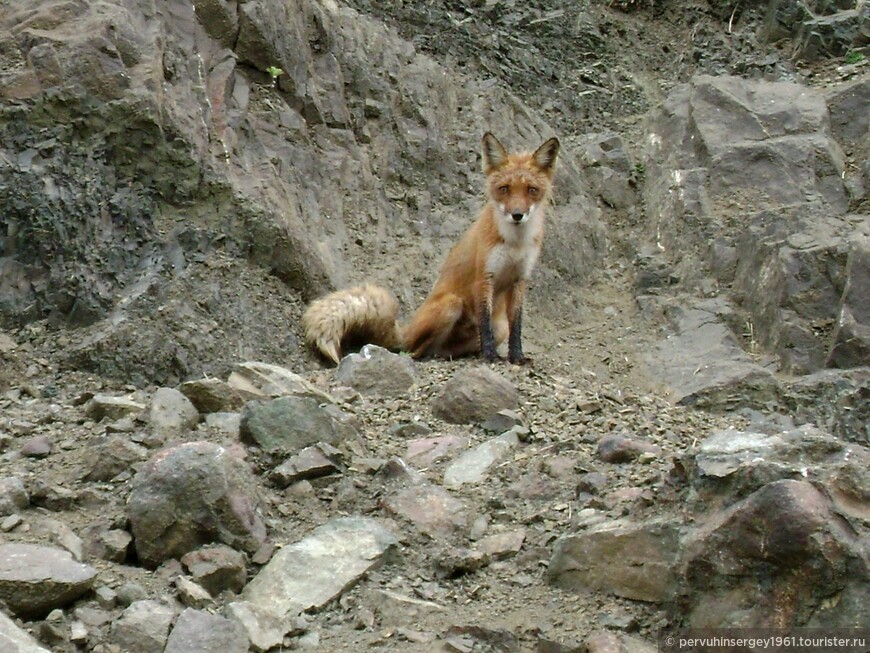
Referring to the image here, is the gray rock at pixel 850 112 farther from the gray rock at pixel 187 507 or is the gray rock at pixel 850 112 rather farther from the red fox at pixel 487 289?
the gray rock at pixel 187 507

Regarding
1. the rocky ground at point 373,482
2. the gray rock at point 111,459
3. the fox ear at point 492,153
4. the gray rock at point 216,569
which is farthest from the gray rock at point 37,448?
the fox ear at point 492,153

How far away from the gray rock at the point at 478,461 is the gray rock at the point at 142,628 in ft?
5.76

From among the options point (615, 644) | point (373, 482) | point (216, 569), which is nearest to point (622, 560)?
point (615, 644)

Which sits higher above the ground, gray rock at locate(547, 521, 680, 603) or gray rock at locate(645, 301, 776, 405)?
gray rock at locate(547, 521, 680, 603)

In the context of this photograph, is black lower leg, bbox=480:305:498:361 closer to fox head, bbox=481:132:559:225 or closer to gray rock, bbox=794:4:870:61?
fox head, bbox=481:132:559:225

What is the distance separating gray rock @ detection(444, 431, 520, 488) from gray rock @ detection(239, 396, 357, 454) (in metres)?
0.61

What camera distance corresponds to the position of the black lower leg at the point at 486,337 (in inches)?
346

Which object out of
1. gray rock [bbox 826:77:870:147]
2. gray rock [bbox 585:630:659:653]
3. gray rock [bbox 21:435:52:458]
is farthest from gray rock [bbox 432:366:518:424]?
gray rock [bbox 826:77:870:147]

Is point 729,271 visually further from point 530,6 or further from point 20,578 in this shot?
point 20,578

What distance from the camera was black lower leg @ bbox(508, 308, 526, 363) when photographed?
8797 millimetres

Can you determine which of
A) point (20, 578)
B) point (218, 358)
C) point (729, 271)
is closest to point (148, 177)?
point (218, 358)

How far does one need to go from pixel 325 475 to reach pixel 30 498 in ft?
4.35

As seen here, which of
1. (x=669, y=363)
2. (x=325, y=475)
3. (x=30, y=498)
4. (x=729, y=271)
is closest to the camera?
(x=30, y=498)

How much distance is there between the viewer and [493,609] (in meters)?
3.95
